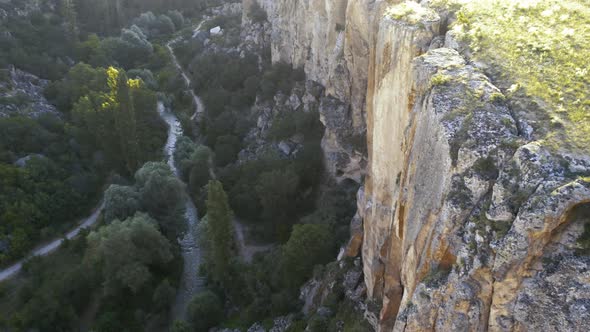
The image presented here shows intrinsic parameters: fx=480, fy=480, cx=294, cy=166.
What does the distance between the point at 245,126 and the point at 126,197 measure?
12648mm

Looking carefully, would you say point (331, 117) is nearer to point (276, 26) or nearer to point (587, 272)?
point (276, 26)

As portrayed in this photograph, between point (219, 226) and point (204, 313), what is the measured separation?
15.5ft

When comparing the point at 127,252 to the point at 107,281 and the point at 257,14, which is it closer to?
the point at 107,281

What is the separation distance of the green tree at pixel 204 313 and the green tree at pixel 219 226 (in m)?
1.68

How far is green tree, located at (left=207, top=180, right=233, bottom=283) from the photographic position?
26.0m

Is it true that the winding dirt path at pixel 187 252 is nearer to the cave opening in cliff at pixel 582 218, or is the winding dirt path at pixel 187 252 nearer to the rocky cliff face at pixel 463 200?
the rocky cliff face at pixel 463 200

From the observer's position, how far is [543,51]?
1237 centimetres

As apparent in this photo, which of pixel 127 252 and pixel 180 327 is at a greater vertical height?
pixel 127 252

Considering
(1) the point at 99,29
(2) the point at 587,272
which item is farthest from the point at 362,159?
(1) the point at 99,29

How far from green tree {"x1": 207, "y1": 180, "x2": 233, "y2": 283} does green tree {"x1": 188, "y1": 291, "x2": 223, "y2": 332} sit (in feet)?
5.50

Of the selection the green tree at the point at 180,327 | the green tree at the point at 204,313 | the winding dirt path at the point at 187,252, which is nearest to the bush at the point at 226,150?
the winding dirt path at the point at 187,252

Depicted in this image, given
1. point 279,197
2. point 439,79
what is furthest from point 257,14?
point 439,79

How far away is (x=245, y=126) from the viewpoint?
137ft

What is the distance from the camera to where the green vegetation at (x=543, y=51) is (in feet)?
33.1
